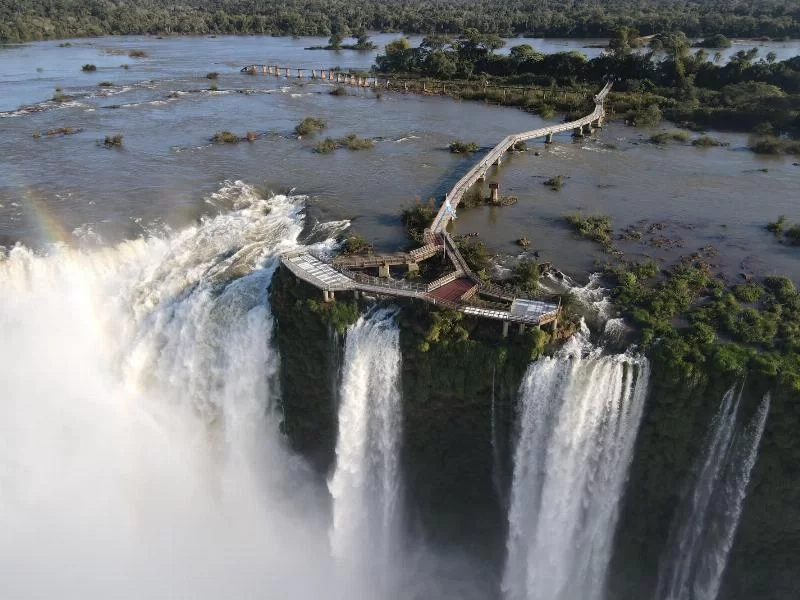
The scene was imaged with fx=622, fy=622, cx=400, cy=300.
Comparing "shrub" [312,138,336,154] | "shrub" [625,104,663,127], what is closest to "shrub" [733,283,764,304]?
"shrub" [312,138,336,154]

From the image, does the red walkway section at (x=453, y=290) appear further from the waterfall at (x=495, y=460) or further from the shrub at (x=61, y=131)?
the shrub at (x=61, y=131)

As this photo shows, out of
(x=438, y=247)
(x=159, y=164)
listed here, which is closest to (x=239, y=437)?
(x=438, y=247)

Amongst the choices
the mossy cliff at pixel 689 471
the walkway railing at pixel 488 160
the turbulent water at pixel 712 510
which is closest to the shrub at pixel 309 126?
the walkway railing at pixel 488 160

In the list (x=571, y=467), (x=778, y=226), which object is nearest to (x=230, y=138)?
(x=778, y=226)

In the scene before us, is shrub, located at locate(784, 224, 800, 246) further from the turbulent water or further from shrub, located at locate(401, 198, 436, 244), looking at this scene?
shrub, located at locate(401, 198, 436, 244)

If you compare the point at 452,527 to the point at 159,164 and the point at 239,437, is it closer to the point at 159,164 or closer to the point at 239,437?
the point at 239,437

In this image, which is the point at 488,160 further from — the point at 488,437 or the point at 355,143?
the point at 488,437

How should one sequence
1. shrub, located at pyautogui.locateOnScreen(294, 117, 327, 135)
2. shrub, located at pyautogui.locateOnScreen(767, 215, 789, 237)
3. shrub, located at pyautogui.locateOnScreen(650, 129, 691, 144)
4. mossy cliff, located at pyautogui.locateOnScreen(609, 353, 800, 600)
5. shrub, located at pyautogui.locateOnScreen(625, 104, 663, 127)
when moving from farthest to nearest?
A: shrub, located at pyautogui.locateOnScreen(625, 104, 663, 127) → shrub, located at pyautogui.locateOnScreen(294, 117, 327, 135) → shrub, located at pyautogui.locateOnScreen(650, 129, 691, 144) → shrub, located at pyautogui.locateOnScreen(767, 215, 789, 237) → mossy cliff, located at pyautogui.locateOnScreen(609, 353, 800, 600)
